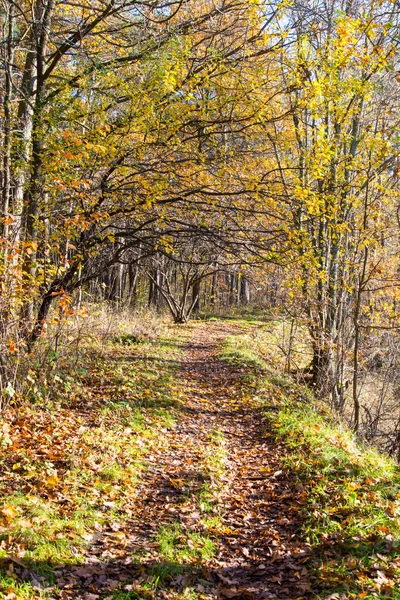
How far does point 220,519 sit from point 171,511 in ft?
1.75

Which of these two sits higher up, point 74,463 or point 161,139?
point 161,139

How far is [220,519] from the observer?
16.5 ft

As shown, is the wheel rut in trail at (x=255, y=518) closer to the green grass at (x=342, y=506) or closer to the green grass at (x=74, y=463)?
the green grass at (x=342, y=506)

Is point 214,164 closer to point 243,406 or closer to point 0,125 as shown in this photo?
point 0,125

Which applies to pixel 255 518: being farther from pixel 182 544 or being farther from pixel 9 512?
pixel 9 512

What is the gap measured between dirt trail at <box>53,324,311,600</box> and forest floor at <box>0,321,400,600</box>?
0.05 feet

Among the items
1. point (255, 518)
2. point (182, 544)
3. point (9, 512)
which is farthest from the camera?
point (255, 518)

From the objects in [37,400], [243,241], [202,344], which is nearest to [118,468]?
[37,400]

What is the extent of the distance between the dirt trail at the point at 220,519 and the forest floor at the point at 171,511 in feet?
0.05

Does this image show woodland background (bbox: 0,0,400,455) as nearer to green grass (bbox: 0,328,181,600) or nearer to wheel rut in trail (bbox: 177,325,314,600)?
green grass (bbox: 0,328,181,600)

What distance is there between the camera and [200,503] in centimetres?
527

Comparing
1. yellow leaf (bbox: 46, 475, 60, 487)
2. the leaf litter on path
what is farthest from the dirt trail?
yellow leaf (bbox: 46, 475, 60, 487)

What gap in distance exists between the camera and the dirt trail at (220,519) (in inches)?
153

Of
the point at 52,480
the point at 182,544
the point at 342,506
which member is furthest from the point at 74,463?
the point at 342,506
